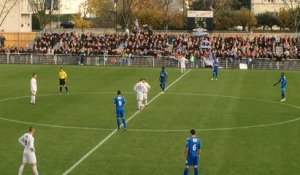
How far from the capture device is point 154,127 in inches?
1282

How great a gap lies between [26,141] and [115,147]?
20.9ft

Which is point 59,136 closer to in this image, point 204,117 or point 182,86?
point 204,117

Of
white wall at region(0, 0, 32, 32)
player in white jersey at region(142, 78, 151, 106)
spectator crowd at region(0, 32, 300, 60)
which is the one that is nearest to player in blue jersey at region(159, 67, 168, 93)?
player in white jersey at region(142, 78, 151, 106)

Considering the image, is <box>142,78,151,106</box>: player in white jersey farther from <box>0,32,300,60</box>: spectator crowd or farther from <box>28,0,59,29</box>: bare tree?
<box>28,0,59,29</box>: bare tree

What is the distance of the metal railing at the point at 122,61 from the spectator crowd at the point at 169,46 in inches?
30.3

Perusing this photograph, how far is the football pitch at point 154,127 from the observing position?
24656 millimetres

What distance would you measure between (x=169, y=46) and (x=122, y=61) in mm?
7708

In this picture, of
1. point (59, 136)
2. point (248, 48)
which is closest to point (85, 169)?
point (59, 136)

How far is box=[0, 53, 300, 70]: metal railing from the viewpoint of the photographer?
69312mm

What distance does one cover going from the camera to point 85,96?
4425 centimetres

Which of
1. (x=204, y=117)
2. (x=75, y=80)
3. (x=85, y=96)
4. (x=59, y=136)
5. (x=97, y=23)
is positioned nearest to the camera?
(x=59, y=136)

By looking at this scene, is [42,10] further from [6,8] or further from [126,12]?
[126,12]

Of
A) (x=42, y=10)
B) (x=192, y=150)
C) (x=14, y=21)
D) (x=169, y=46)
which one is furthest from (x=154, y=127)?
(x=42, y=10)

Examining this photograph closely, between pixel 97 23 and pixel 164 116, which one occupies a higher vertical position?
pixel 97 23
